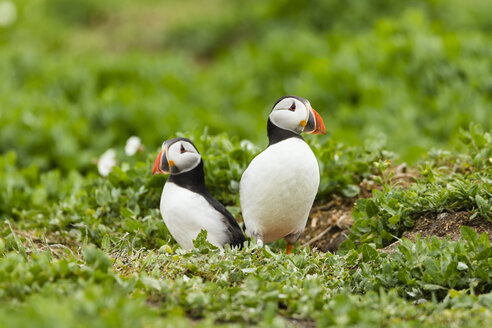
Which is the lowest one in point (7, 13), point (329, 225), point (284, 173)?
point (329, 225)

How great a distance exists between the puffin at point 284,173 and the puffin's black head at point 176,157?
39cm

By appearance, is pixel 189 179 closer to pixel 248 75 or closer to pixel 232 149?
pixel 232 149

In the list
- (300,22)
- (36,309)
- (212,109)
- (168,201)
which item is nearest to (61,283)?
(36,309)

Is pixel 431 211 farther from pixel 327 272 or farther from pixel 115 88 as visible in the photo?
pixel 115 88

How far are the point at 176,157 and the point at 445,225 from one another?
1.85 meters

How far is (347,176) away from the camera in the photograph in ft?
18.2

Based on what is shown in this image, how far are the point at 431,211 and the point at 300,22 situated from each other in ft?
33.1

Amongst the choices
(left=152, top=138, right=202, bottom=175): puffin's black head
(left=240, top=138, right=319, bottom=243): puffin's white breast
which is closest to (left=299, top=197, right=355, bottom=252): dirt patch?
(left=240, top=138, right=319, bottom=243): puffin's white breast

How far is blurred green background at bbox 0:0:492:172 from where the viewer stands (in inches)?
343

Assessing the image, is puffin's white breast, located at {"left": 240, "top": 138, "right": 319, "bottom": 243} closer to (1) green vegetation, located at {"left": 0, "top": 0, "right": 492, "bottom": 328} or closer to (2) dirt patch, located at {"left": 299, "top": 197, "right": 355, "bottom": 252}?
(1) green vegetation, located at {"left": 0, "top": 0, "right": 492, "bottom": 328}

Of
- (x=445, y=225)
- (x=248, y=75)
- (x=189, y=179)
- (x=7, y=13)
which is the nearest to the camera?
(x=189, y=179)

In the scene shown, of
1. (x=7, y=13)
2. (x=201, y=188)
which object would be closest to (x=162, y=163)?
(x=201, y=188)

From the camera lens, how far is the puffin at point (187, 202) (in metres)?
4.27

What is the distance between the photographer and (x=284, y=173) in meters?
4.16
